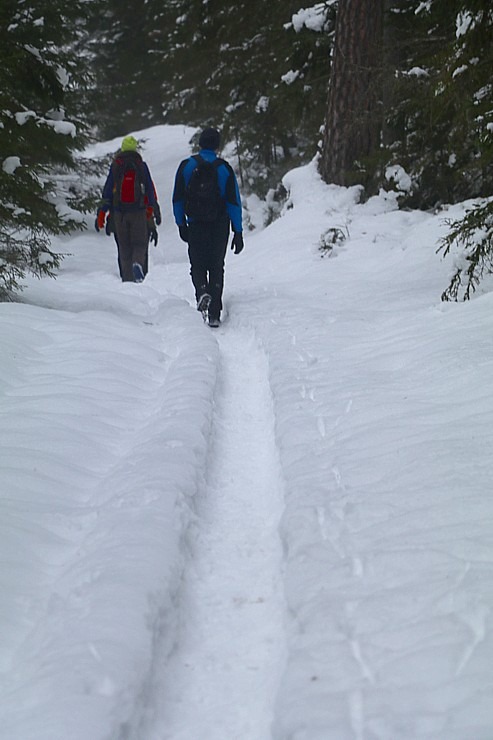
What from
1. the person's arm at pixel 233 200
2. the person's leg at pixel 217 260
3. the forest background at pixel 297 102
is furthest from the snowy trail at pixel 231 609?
the person's arm at pixel 233 200

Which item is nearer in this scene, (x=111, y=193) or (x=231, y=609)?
(x=231, y=609)

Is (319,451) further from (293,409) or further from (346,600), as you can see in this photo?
(346,600)

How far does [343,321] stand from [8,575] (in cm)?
451

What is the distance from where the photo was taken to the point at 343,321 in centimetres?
621

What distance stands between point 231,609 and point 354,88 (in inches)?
360

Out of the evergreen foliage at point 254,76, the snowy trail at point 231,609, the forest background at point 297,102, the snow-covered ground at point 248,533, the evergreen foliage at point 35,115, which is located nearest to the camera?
the snow-covered ground at point 248,533

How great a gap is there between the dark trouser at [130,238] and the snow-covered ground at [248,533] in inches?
134

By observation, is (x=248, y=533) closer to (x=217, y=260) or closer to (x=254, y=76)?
(x=217, y=260)

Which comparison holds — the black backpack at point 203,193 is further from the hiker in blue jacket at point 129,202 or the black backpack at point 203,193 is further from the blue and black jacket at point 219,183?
the hiker in blue jacket at point 129,202

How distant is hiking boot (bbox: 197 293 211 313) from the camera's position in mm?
6934

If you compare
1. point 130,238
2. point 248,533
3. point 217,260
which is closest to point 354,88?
point 130,238

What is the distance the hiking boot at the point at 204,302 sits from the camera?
6.93 m

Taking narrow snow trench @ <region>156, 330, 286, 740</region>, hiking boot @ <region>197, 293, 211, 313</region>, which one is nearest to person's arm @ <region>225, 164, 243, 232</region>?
hiking boot @ <region>197, 293, 211, 313</region>

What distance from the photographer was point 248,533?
3.01 metres
